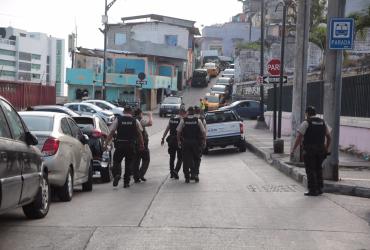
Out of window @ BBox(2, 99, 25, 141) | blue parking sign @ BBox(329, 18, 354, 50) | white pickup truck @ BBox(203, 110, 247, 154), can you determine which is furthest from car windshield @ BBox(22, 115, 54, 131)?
white pickup truck @ BBox(203, 110, 247, 154)

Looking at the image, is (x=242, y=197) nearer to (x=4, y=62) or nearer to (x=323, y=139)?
(x=323, y=139)

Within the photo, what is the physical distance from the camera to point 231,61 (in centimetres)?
10000

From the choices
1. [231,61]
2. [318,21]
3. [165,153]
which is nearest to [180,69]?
[231,61]

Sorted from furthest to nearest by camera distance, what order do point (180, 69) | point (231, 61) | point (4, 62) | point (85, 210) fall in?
point (4, 62)
point (231, 61)
point (180, 69)
point (85, 210)

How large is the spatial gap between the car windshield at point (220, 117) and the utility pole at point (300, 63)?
266 inches

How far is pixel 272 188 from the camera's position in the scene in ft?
45.8

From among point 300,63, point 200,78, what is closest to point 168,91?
point 200,78

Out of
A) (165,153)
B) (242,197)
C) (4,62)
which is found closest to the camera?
(242,197)

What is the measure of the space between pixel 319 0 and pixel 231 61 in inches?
2080

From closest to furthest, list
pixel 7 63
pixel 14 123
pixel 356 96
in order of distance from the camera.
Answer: pixel 14 123 < pixel 356 96 < pixel 7 63

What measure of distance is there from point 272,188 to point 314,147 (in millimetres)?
1716

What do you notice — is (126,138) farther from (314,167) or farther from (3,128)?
(3,128)

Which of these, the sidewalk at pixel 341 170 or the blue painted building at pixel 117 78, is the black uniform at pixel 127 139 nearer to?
the sidewalk at pixel 341 170

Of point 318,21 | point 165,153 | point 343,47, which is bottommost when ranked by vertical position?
point 165,153
